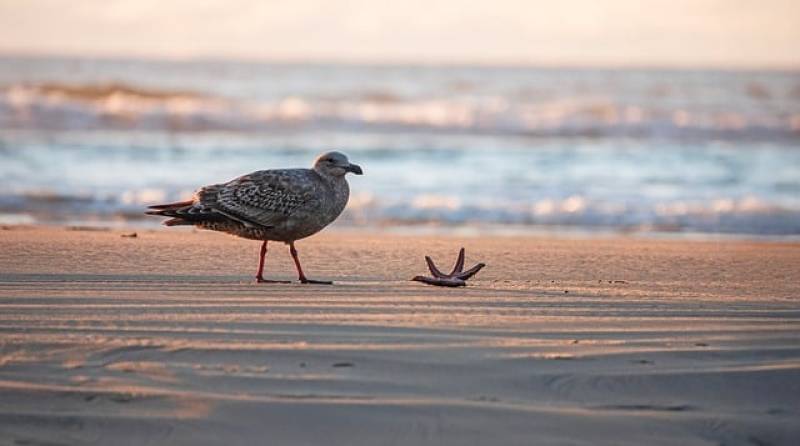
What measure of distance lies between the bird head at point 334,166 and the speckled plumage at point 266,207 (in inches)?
3.0

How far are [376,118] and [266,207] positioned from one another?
20747 mm

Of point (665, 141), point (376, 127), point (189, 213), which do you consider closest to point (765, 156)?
point (665, 141)

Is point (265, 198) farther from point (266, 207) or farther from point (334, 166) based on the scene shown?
point (334, 166)

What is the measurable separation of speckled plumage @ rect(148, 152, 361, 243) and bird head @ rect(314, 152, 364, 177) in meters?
0.08

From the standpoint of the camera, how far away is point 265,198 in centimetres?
679

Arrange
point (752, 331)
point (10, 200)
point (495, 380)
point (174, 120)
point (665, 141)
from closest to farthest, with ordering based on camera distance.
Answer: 1. point (495, 380)
2. point (752, 331)
3. point (10, 200)
4. point (665, 141)
5. point (174, 120)

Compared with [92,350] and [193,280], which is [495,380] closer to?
[92,350]

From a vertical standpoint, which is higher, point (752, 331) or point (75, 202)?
point (75, 202)

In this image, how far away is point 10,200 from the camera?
1195 centimetres

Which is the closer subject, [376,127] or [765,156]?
[765,156]

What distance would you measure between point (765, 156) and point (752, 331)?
14473mm

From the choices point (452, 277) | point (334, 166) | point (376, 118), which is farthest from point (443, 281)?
point (376, 118)

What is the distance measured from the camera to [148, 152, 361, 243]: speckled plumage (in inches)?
266

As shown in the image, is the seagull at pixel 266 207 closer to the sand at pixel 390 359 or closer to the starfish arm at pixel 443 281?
the sand at pixel 390 359
